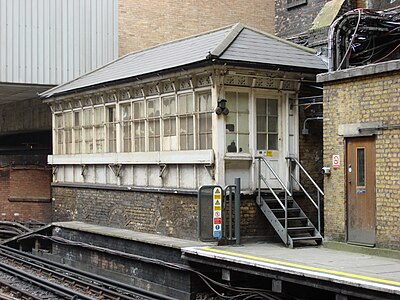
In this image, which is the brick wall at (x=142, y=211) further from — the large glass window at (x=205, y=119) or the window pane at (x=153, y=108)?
the window pane at (x=153, y=108)

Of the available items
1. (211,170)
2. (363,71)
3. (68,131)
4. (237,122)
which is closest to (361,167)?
(363,71)

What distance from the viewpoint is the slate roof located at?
13242 millimetres

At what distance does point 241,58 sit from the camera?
13.1 m

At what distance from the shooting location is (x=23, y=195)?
25.2 meters

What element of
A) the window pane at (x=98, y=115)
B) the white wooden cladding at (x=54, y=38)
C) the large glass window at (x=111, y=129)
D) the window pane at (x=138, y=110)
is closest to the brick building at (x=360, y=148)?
the window pane at (x=138, y=110)

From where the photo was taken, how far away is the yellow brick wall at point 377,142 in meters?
10.9

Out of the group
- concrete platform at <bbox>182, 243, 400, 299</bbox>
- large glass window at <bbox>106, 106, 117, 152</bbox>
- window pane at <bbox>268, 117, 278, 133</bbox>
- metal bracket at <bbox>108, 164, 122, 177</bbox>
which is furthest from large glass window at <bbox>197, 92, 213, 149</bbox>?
large glass window at <bbox>106, 106, 117, 152</bbox>

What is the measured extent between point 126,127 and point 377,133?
7151mm

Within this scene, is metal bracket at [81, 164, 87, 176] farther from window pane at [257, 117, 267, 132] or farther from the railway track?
window pane at [257, 117, 267, 132]

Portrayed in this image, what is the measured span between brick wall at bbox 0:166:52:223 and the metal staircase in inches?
529

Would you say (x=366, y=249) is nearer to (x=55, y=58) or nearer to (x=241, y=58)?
(x=241, y=58)

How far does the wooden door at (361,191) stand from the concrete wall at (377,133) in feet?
0.48

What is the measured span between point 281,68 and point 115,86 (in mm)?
4739

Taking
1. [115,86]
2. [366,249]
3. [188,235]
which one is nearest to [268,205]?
[188,235]
